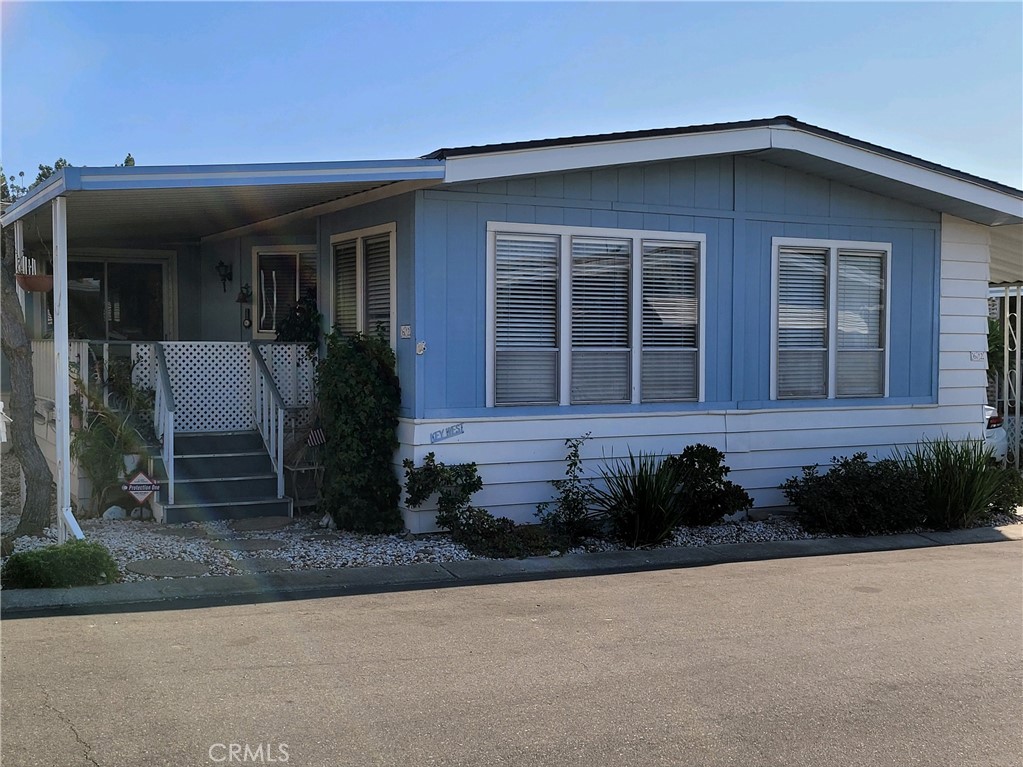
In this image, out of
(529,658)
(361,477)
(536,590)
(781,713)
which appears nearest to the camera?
(781,713)

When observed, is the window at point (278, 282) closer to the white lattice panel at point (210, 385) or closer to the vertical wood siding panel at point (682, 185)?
the white lattice panel at point (210, 385)

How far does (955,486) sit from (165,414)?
8.33 meters

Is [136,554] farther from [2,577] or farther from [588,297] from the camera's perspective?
[588,297]

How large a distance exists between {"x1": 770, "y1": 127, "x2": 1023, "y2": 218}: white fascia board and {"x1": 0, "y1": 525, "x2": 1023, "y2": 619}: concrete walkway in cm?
384

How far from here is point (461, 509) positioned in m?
9.55

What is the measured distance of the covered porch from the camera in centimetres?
851

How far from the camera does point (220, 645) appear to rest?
604 cm

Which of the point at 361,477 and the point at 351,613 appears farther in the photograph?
the point at 361,477

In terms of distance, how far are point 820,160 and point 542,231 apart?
3244 mm

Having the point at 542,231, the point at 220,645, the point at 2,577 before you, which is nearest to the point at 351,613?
the point at 220,645

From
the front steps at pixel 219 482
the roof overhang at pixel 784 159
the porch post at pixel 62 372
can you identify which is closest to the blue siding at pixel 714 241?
the roof overhang at pixel 784 159

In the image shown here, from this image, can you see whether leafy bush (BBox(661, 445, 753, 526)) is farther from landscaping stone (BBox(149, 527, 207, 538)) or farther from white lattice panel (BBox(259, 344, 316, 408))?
landscaping stone (BBox(149, 527, 207, 538))

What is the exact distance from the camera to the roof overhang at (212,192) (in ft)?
27.1

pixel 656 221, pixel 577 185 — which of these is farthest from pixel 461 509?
pixel 656 221
